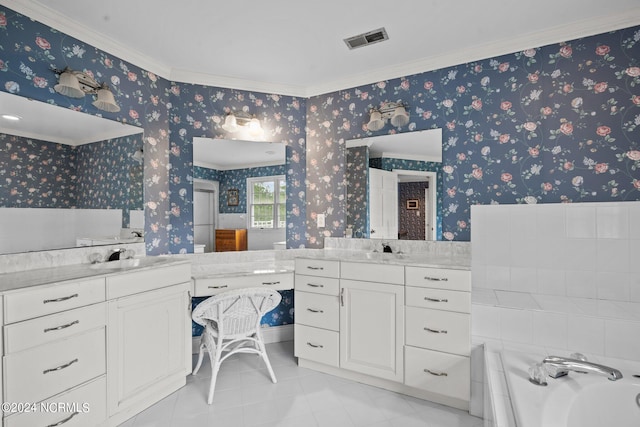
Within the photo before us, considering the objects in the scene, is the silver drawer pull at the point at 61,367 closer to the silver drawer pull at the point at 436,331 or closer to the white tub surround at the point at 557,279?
the silver drawer pull at the point at 436,331

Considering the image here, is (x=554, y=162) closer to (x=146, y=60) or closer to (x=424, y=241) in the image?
(x=424, y=241)

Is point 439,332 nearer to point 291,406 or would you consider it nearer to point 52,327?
point 291,406

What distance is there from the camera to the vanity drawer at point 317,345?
2383 millimetres

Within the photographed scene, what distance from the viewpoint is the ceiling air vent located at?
221 cm

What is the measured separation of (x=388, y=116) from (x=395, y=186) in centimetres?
62

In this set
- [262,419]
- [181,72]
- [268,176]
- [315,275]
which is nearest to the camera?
[262,419]

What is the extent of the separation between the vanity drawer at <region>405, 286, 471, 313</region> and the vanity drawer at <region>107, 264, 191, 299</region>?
1.55m

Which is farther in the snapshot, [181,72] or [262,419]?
[181,72]

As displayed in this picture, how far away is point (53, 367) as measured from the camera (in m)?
1.50

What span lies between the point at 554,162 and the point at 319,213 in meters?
1.90

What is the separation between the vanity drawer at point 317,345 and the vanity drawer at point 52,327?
135 cm

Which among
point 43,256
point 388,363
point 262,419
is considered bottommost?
point 262,419

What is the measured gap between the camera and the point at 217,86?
2.88 metres

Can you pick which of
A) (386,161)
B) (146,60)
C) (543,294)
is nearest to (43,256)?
(146,60)
